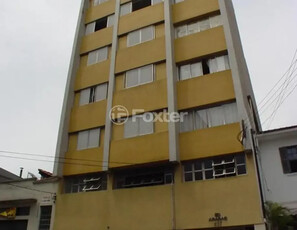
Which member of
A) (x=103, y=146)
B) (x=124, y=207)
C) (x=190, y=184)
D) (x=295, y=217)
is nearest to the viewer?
(x=295, y=217)

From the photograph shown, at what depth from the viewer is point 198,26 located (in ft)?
70.7

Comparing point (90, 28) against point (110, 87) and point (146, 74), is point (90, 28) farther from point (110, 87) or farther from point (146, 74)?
point (146, 74)

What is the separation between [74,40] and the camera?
26.2m

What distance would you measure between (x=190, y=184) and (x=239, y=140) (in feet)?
11.0

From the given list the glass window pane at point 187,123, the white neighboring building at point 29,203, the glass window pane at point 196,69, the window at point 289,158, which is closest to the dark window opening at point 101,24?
the glass window pane at point 196,69

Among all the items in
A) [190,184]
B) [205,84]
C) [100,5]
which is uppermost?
[100,5]

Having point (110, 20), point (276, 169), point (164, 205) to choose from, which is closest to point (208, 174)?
point (164, 205)

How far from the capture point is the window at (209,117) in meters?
17.9

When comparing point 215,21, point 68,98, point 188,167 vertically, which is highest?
point 215,21

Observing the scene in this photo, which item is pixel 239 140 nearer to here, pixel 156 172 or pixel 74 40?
pixel 156 172

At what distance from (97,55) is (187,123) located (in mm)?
9802

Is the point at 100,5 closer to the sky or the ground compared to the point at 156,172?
closer to the sky

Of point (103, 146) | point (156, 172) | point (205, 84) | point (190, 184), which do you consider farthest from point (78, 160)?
point (205, 84)

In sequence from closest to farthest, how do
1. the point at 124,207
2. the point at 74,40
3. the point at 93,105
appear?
the point at 124,207 < the point at 93,105 < the point at 74,40
